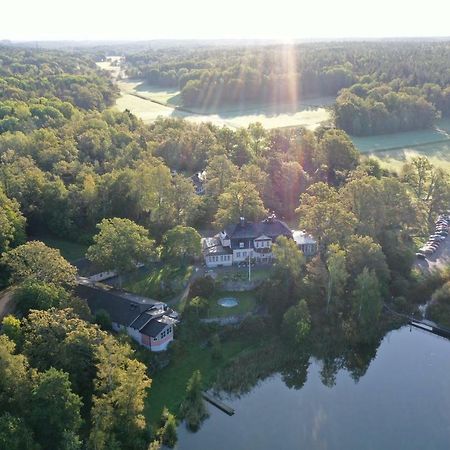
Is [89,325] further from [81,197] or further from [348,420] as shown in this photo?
[81,197]

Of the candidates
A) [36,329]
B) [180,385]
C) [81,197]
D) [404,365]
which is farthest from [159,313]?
[81,197]

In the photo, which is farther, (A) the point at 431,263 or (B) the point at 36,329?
(A) the point at 431,263

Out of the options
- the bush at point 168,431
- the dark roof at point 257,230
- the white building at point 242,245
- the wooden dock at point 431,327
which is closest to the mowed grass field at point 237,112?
the dark roof at point 257,230

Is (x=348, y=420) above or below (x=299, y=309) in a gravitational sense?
below

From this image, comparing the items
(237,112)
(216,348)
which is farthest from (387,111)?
A: (216,348)

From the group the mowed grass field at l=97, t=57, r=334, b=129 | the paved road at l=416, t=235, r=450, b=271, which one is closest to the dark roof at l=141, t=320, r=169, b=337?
the paved road at l=416, t=235, r=450, b=271
